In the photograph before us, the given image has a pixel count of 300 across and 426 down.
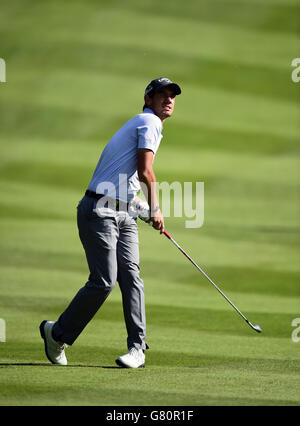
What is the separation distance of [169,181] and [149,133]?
11.2 metres

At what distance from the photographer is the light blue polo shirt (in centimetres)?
586

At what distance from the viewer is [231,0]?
82.8ft

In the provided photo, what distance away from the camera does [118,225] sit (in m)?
5.95

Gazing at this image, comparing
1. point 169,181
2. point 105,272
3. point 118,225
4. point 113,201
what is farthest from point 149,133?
point 169,181

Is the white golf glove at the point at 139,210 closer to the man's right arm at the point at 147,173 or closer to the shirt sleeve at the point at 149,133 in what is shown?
the man's right arm at the point at 147,173

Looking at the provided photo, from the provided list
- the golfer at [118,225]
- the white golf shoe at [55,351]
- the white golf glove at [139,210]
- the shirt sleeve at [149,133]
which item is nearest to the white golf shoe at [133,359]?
the golfer at [118,225]

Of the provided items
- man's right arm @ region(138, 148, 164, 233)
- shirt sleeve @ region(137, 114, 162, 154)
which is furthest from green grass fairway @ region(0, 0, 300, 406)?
shirt sleeve @ region(137, 114, 162, 154)

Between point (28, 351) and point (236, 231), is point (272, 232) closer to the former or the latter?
point (236, 231)

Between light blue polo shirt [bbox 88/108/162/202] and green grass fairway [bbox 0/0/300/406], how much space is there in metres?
1.23

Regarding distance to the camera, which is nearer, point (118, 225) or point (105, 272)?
point (105, 272)

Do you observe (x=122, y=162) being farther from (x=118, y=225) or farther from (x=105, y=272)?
(x=105, y=272)

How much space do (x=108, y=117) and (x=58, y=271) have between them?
10.0 meters

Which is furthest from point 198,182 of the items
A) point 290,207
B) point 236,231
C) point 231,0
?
point 231,0

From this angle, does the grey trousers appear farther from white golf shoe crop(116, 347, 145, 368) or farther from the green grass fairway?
the green grass fairway
